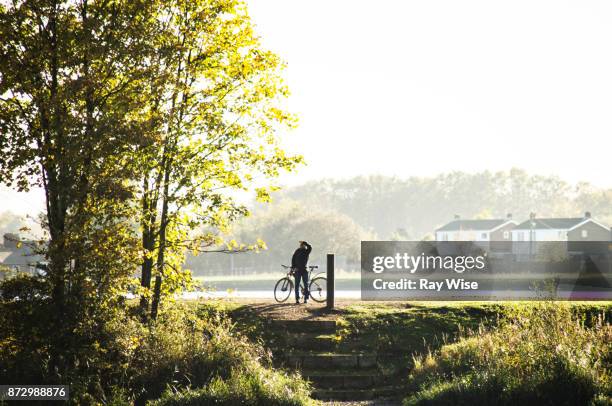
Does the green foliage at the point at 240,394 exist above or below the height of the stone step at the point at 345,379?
above

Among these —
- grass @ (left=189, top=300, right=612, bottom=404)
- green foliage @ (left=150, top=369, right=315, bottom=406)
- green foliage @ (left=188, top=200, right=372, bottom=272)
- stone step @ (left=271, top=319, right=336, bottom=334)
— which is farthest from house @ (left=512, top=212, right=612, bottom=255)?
green foliage @ (left=150, top=369, right=315, bottom=406)

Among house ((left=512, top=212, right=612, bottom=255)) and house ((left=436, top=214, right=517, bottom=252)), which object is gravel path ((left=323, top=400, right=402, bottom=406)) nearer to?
house ((left=512, top=212, right=612, bottom=255))

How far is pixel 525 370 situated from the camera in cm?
1084

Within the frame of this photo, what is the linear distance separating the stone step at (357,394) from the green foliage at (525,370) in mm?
413

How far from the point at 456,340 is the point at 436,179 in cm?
11013

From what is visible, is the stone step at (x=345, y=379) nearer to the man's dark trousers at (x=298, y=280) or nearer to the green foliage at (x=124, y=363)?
the green foliage at (x=124, y=363)

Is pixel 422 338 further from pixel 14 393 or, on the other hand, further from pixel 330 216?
pixel 330 216

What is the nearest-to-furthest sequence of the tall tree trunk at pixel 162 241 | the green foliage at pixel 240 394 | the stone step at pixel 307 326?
the green foliage at pixel 240 394
the tall tree trunk at pixel 162 241
the stone step at pixel 307 326

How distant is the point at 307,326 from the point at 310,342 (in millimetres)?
769

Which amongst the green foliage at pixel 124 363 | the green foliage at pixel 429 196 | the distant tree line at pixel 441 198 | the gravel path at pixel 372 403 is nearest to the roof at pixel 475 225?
the distant tree line at pixel 441 198

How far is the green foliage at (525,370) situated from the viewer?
400 inches

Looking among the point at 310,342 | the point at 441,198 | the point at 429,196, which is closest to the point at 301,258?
the point at 310,342

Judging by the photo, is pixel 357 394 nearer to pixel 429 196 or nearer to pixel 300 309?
pixel 300 309

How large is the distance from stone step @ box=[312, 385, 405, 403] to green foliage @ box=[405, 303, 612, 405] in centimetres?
41
